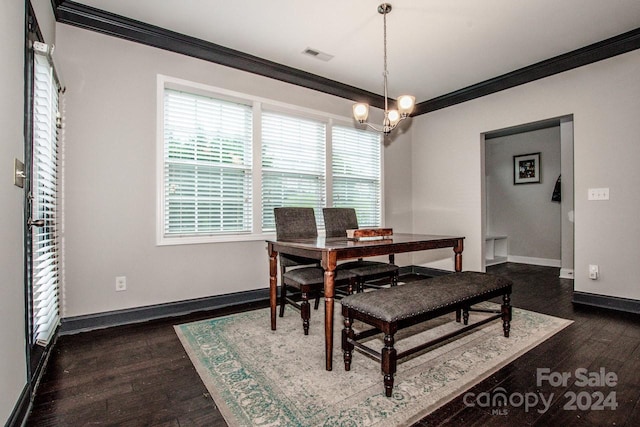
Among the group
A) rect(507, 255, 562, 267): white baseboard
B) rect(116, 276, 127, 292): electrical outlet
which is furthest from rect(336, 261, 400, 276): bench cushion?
rect(507, 255, 562, 267): white baseboard

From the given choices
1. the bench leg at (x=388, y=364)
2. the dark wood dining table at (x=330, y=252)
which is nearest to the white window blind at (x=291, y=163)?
the dark wood dining table at (x=330, y=252)

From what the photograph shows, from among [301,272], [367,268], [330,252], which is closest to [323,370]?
[330,252]

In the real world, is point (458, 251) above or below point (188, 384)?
above

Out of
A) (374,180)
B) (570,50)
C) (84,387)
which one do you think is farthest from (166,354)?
(570,50)

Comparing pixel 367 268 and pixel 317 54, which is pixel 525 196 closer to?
pixel 367 268

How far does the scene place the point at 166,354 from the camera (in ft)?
7.18

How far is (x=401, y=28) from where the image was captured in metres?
2.90

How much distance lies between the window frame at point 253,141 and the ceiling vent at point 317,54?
2.02ft

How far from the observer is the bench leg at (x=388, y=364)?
165 centimetres

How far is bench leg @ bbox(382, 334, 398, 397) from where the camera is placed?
5.40 ft

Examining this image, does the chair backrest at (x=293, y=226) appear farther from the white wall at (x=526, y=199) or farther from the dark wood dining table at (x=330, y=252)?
the white wall at (x=526, y=199)

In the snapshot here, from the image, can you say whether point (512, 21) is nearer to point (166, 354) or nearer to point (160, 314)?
point (166, 354)

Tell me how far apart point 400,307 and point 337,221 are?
168cm

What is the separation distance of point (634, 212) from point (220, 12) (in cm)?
419
